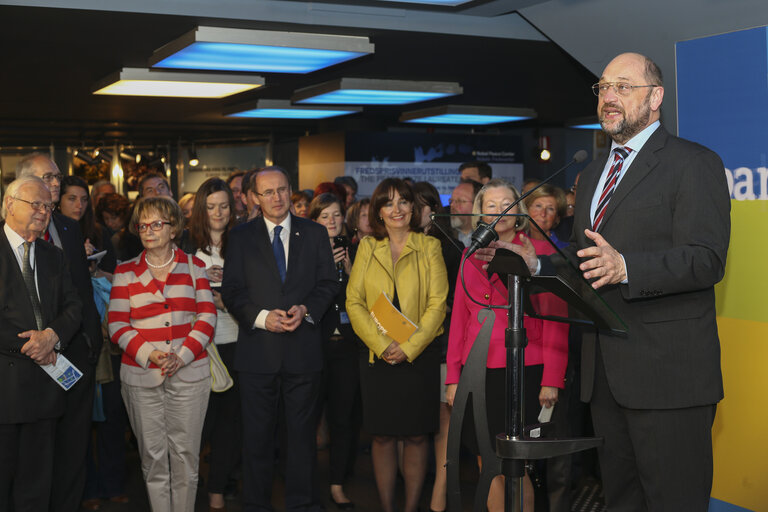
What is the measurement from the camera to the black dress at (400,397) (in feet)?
14.0

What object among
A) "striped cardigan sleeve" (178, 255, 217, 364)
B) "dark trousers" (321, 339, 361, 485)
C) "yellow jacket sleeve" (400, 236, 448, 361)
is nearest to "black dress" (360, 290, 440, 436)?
"yellow jacket sleeve" (400, 236, 448, 361)

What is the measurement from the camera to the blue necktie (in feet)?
14.5

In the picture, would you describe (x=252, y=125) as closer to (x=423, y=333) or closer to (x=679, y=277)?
(x=423, y=333)

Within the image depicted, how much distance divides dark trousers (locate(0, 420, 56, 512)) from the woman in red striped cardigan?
44cm

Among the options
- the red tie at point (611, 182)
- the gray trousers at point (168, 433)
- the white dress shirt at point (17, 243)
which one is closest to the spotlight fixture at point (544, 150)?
the gray trousers at point (168, 433)

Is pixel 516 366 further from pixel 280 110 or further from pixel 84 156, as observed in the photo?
pixel 84 156

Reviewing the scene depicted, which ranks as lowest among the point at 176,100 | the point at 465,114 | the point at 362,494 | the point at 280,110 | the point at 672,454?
the point at 362,494

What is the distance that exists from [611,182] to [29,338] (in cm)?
268

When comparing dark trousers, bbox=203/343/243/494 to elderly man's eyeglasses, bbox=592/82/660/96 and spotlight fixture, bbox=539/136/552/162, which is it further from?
spotlight fixture, bbox=539/136/552/162

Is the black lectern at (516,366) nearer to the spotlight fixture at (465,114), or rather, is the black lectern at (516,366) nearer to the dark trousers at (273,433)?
the dark trousers at (273,433)

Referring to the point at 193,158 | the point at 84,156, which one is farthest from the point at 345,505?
the point at 84,156

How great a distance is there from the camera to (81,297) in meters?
4.39

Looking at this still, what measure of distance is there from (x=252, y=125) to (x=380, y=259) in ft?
35.4

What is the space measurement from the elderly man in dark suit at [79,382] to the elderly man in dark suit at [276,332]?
2.50 ft
